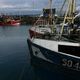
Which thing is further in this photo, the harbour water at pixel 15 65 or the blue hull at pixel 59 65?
the harbour water at pixel 15 65

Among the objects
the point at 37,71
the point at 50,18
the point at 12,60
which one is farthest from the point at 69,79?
the point at 50,18

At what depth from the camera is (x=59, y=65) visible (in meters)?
18.3

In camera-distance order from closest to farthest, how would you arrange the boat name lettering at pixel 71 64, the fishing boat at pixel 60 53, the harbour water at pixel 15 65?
1. the boat name lettering at pixel 71 64
2. the fishing boat at pixel 60 53
3. the harbour water at pixel 15 65

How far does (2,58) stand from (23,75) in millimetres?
6275

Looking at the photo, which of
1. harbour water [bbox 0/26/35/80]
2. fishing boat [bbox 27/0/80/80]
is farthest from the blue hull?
harbour water [bbox 0/26/35/80]

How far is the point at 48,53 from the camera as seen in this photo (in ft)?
61.9

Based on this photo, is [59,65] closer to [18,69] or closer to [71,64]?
[71,64]

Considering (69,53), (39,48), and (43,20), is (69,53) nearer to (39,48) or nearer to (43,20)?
(39,48)

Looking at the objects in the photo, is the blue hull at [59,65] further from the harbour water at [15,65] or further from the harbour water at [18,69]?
the harbour water at [15,65]

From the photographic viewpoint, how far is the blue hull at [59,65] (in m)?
17.4

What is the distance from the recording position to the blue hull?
17.4 metres

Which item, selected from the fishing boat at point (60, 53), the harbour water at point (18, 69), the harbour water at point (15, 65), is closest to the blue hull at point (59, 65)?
the fishing boat at point (60, 53)

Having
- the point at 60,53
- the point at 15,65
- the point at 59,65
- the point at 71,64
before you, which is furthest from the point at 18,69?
the point at 71,64

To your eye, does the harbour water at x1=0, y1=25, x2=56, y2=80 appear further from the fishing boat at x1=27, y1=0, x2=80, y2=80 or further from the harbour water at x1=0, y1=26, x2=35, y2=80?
the fishing boat at x1=27, y1=0, x2=80, y2=80
